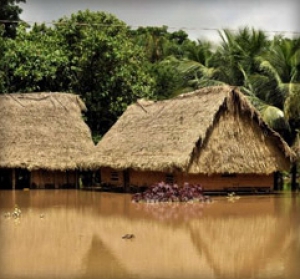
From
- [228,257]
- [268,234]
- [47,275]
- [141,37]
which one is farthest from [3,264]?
[141,37]

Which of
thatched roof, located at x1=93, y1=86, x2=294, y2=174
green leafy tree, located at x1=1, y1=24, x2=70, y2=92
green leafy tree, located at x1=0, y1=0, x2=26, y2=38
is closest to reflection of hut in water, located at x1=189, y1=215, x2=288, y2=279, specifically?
thatched roof, located at x1=93, y1=86, x2=294, y2=174

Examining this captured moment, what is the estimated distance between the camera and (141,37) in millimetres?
28422

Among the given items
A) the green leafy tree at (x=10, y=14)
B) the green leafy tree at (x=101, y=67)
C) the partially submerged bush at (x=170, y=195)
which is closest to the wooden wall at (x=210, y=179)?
the partially submerged bush at (x=170, y=195)

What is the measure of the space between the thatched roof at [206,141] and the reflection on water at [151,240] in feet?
3.75

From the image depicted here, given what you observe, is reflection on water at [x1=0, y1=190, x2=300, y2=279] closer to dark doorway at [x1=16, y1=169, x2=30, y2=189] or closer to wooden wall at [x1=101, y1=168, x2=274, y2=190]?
wooden wall at [x1=101, y1=168, x2=274, y2=190]

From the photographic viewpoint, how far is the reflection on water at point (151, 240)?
22.0 feet

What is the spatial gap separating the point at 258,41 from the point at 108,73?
5.20 meters

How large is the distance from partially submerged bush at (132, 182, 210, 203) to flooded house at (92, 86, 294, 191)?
0.47m

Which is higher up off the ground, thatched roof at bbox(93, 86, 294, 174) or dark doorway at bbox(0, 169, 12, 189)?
thatched roof at bbox(93, 86, 294, 174)

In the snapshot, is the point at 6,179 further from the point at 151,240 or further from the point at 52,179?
the point at 151,240

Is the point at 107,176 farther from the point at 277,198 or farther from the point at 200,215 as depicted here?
the point at 200,215

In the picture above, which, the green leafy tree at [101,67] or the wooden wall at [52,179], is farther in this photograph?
the green leafy tree at [101,67]

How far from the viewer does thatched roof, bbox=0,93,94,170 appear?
17375 millimetres

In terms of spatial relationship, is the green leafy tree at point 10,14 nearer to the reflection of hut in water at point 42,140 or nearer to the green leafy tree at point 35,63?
the green leafy tree at point 35,63
